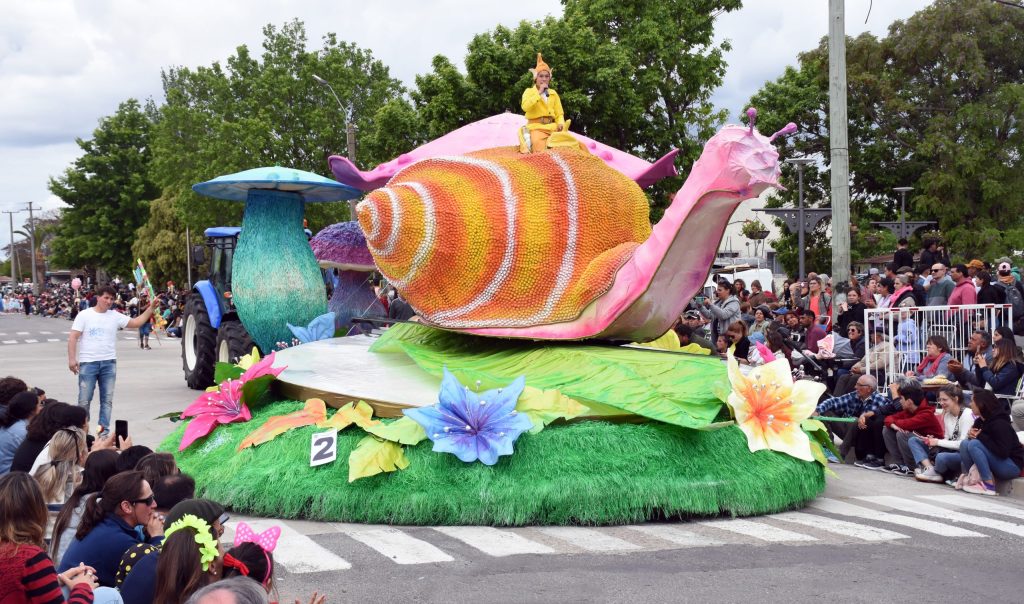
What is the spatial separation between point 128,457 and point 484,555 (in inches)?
102

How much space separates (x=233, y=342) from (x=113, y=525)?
12.1 m

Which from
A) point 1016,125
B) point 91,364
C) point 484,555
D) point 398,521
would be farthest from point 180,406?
point 1016,125

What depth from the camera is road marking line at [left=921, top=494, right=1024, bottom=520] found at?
29.1 ft

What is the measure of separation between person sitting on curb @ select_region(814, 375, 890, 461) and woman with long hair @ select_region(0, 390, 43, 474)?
7.90 meters

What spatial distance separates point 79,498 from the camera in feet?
16.6

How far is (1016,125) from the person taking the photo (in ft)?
94.4

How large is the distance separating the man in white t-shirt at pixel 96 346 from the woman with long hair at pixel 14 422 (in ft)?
11.7

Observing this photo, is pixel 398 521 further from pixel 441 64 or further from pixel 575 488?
pixel 441 64

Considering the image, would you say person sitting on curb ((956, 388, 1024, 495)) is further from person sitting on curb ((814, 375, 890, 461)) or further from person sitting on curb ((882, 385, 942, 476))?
person sitting on curb ((814, 375, 890, 461))

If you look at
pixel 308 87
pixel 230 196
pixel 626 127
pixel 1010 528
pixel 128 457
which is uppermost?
pixel 308 87

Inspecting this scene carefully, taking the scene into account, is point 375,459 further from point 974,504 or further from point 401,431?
point 974,504

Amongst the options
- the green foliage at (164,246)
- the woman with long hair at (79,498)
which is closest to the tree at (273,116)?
the green foliage at (164,246)

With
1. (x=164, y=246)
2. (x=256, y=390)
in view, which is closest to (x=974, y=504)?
(x=256, y=390)

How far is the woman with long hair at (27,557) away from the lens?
3746 millimetres
